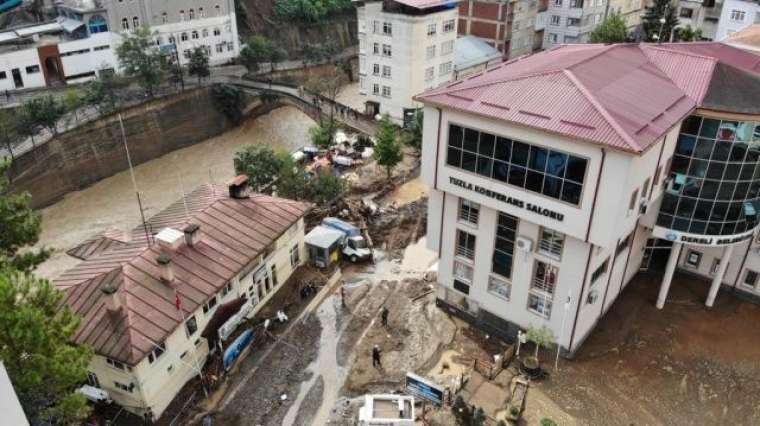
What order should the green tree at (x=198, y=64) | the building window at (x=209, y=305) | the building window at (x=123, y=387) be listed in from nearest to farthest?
the building window at (x=123, y=387) < the building window at (x=209, y=305) < the green tree at (x=198, y=64)

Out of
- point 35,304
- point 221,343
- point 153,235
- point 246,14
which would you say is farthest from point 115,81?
point 35,304

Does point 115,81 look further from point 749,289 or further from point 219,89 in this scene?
point 749,289

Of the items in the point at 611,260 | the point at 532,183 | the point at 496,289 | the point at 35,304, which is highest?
the point at 532,183

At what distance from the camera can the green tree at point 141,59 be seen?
188 feet

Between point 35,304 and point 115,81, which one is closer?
point 35,304

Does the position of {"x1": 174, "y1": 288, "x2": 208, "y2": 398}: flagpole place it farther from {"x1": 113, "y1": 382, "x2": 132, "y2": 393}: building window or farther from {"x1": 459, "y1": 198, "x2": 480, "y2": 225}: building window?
{"x1": 459, "y1": 198, "x2": 480, "y2": 225}: building window

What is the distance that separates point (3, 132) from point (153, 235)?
95.6 ft

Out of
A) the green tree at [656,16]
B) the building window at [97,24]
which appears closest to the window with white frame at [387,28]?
the building window at [97,24]

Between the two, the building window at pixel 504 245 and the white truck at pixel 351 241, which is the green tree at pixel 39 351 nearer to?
the building window at pixel 504 245

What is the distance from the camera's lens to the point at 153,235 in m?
28.5

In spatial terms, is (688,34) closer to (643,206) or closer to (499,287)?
(643,206)

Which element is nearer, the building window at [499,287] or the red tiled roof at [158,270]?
Result: the red tiled roof at [158,270]

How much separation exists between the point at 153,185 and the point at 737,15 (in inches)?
2422

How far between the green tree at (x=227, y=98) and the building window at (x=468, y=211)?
44815 millimetres
